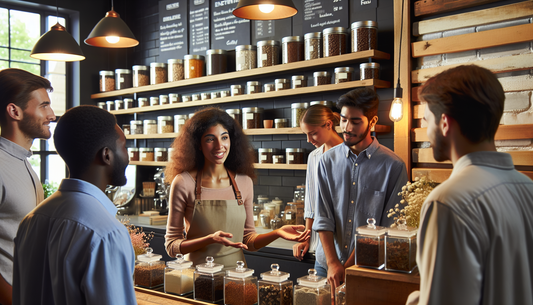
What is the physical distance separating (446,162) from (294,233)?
1.40 meters

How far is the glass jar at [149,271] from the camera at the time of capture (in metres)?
1.94

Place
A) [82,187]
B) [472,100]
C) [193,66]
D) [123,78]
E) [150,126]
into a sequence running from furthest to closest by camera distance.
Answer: [123,78] → [150,126] → [193,66] → [82,187] → [472,100]

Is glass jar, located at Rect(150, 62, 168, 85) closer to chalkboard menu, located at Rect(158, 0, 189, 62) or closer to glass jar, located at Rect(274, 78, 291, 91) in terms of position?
chalkboard menu, located at Rect(158, 0, 189, 62)

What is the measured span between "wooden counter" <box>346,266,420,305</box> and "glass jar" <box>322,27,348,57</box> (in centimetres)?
218

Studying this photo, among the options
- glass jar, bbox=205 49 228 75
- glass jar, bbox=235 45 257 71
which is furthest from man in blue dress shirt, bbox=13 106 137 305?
glass jar, bbox=205 49 228 75

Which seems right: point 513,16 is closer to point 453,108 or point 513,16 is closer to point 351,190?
point 351,190

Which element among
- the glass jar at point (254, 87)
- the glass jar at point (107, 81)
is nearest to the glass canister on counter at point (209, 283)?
the glass jar at point (254, 87)

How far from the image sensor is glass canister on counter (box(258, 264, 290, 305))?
163cm

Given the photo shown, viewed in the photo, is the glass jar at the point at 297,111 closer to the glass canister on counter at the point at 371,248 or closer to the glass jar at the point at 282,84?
the glass jar at the point at 282,84

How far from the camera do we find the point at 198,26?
15.4 feet

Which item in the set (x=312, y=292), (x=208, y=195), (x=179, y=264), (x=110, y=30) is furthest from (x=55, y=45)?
(x=312, y=292)

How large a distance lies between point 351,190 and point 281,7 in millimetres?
1022

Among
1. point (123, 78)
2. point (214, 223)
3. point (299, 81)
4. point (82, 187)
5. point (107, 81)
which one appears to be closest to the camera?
point (82, 187)

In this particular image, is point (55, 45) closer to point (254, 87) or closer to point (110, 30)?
point (110, 30)
